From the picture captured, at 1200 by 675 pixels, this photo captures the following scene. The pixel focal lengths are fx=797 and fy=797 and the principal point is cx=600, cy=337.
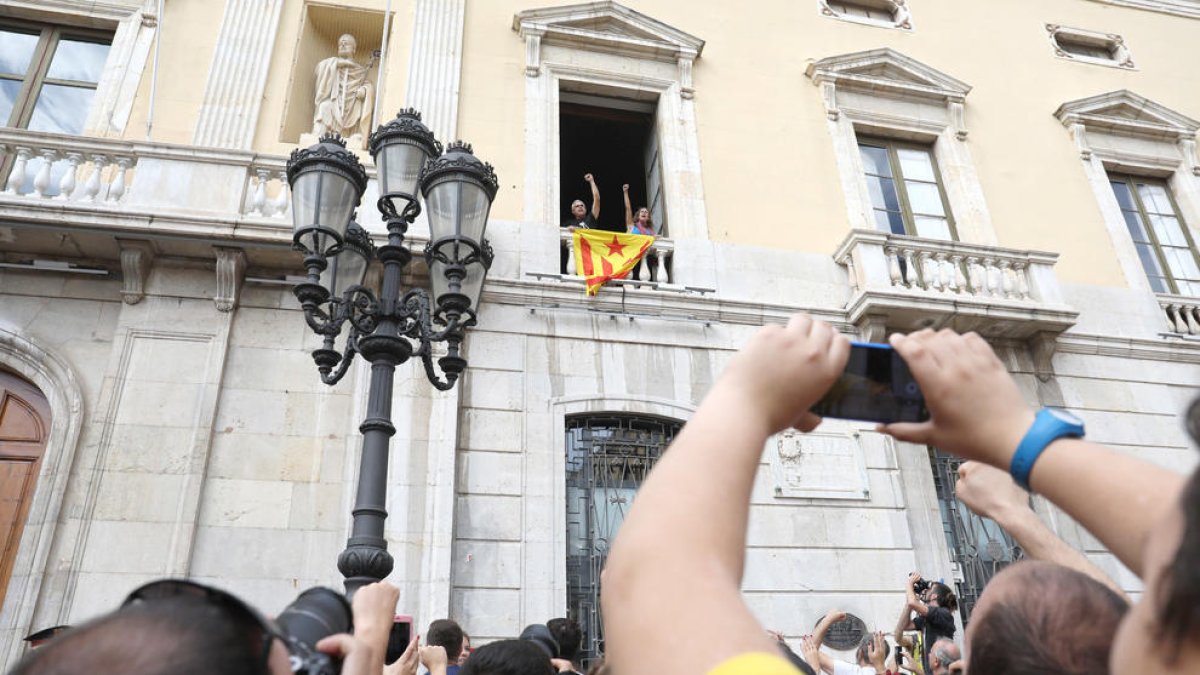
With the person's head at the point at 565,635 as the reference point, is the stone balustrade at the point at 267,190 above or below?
above

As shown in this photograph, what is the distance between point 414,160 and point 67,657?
181 inches

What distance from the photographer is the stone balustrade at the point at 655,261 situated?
30.8ft

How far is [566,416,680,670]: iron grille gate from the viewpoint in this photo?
7.92 metres

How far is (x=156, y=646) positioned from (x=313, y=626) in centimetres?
46

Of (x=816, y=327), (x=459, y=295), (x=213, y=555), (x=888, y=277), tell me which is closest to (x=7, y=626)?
(x=213, y=555)

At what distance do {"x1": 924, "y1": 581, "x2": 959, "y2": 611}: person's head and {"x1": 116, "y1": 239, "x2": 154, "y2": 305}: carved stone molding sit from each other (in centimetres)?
774

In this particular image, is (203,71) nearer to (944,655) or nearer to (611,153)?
(611,153)

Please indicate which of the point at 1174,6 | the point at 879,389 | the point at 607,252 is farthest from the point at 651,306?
the point at 1174,6

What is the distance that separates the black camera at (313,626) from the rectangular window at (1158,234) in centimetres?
1320

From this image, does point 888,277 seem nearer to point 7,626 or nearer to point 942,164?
point 942,164

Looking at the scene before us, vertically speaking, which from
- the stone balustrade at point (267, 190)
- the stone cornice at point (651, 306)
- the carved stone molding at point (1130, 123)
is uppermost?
the carved stone molding at point (1130, 123)

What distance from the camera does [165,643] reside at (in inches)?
37.5

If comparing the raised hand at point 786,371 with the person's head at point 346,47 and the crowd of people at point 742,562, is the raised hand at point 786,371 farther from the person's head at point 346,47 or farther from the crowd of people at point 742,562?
the person's head at point 346,47

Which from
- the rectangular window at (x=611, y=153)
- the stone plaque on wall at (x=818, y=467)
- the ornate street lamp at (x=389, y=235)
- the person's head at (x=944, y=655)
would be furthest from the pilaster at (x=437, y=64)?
the person's head at (x=944, y=655)
